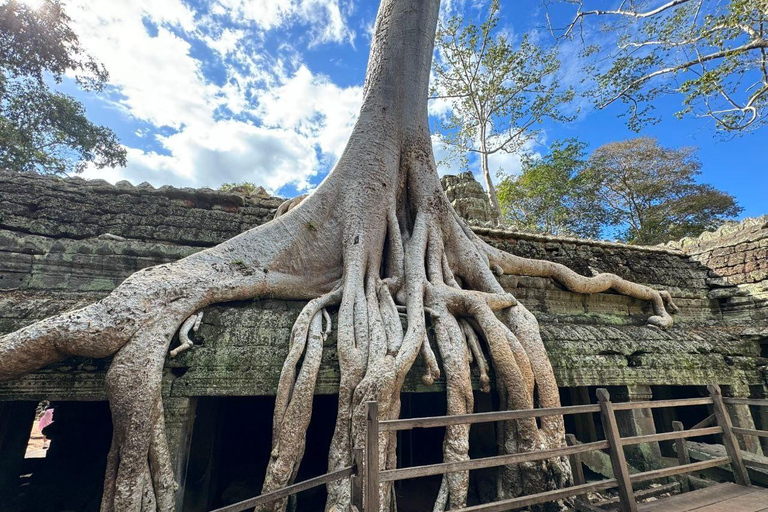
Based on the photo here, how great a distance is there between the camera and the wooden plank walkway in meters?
2.03

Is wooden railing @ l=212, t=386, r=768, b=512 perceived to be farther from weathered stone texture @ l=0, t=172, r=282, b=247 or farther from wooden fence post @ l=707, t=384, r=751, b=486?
weathered stone texture @ l=0, t=172, r=282, b=247

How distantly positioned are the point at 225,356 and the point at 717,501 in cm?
305

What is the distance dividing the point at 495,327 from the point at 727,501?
1.63 metres

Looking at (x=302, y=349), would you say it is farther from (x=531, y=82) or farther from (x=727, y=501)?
(x=531, y=82)

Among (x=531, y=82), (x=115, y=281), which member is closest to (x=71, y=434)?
(x=115, y=281)

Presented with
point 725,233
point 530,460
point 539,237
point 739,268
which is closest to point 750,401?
point 530,460

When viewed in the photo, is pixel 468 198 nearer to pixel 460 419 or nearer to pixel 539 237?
pixel 539 237

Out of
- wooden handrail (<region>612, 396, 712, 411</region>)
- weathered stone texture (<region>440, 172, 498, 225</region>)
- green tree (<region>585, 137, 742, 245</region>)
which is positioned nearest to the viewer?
wooden handrail (<region>612, 396, 712, 411</region>)

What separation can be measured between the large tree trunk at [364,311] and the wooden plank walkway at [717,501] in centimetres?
58

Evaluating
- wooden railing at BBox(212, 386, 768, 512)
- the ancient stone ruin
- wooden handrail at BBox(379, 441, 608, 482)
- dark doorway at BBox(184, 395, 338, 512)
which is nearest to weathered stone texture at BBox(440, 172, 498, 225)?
the ancient stone ruin

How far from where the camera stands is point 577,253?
15.6ft

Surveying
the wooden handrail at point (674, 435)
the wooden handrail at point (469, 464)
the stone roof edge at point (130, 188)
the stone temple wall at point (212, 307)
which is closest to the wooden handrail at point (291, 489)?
the wooden handrail at point (469, 464)

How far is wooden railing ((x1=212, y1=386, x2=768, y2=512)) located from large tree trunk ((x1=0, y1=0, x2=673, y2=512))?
1.02ft

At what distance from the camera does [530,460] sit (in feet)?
6.00
